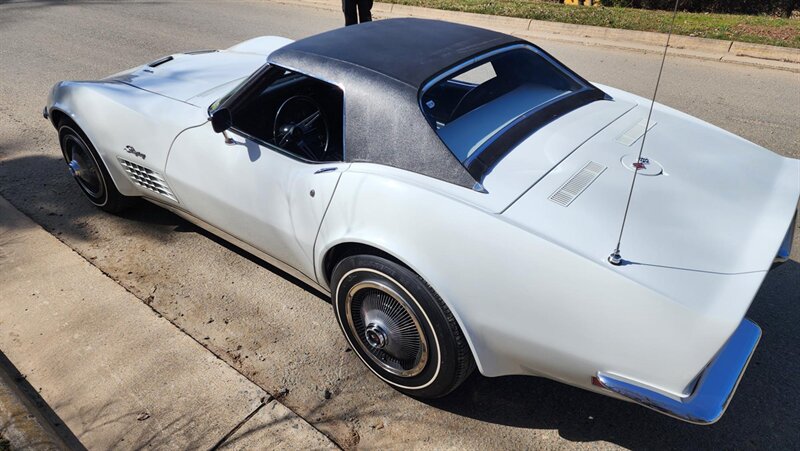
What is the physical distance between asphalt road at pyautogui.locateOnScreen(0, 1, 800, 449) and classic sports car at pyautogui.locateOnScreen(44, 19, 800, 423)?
231 mm

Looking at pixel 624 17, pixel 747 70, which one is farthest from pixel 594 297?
pixel 624 17

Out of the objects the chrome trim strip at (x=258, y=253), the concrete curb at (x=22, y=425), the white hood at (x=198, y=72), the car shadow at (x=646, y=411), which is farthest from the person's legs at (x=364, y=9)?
the concrete curb at (x=22, y=425)

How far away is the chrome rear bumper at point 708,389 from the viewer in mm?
2051

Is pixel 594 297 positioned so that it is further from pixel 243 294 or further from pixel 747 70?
pixel 747 70

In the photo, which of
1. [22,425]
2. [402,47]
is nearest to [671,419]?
[402,47]

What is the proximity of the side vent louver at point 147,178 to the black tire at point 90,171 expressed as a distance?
320mm

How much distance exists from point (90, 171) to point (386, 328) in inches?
105

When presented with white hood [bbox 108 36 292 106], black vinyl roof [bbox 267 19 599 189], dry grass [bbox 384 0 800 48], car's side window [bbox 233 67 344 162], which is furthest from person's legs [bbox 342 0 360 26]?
black vinyl roof [bbox 267 19 599 189]

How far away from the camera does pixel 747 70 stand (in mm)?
7520

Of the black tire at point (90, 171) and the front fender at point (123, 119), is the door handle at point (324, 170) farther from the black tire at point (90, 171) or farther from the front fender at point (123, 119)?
the black tire at point (90, 171)

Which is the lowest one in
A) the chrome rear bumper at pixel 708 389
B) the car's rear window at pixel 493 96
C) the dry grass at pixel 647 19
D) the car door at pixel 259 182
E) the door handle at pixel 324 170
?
the dry grass at pixel 647 19

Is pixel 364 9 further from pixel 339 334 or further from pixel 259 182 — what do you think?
pixel 339 334

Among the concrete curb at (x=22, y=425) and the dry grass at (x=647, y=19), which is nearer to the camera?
the concrete curb at (x=22, y=425)

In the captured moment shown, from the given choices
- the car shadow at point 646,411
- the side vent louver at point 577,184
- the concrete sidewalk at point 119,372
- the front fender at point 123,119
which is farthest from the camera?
the front fender at point 123,119
